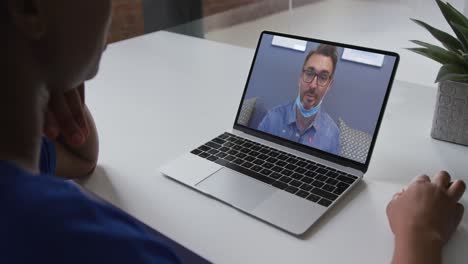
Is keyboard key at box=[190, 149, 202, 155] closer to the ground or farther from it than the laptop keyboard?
closer to the ground

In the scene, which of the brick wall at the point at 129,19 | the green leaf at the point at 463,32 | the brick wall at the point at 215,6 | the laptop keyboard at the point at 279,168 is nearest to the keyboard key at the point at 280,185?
the laptop keyboard at the point at 279,168

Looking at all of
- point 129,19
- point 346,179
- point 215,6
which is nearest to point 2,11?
point 346,179

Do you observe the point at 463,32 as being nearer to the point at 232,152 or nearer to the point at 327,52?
the point at 327,52

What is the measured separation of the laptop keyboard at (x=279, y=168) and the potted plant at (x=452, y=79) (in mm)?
256

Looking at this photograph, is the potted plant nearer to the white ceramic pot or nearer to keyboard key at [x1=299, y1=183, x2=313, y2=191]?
the white ceramic pot

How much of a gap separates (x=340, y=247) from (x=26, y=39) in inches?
18.4

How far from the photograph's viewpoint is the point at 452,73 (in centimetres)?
87

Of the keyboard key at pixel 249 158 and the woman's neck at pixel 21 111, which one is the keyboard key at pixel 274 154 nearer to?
the keyboard key at pixel 249 158

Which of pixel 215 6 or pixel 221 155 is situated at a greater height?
pixel 215 6

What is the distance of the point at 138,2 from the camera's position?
276 cm

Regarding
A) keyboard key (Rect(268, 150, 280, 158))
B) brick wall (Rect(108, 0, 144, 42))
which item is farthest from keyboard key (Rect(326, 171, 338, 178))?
brick wall (Rect(108, 0, 144, 42))

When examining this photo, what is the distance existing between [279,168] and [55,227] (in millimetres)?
483

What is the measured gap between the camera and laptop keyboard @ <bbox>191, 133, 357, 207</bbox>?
2.53ft

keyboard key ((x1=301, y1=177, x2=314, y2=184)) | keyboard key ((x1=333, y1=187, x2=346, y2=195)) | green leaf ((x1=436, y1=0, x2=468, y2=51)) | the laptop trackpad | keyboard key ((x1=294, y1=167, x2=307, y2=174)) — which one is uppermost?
green leaf ((x1=436, y1=0, x2=468, y2=51))
